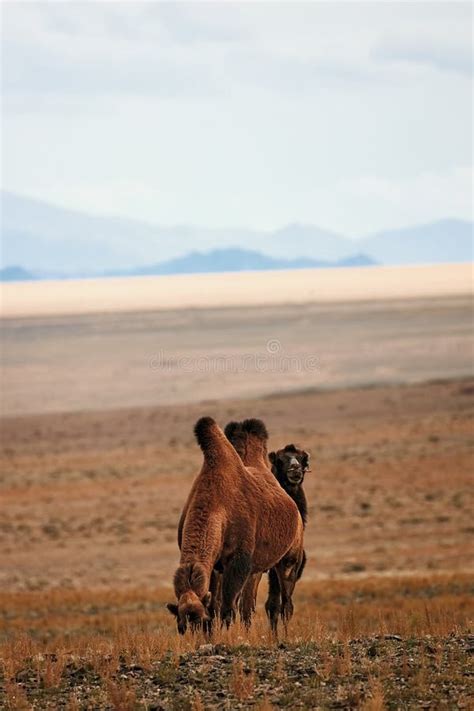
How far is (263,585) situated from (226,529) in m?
13.6

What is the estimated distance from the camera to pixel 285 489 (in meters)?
11.8

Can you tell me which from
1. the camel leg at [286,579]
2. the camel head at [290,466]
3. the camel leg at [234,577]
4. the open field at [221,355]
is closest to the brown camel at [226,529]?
the camel leg at [234,577]

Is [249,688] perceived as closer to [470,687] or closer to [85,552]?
[470,687]

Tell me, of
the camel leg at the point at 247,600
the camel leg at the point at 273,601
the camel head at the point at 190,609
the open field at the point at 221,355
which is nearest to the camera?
the camel head at the point at 190,609

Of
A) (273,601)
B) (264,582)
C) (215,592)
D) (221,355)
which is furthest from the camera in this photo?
(221,355)

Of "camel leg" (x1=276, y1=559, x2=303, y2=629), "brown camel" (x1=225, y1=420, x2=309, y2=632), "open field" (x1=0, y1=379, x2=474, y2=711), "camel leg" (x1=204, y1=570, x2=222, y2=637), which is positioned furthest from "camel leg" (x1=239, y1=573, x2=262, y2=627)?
"camel leg" (x1=204, y1=570, x2=222, y2=637)

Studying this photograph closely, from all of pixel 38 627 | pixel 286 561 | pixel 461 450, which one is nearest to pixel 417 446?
pixel 461 450

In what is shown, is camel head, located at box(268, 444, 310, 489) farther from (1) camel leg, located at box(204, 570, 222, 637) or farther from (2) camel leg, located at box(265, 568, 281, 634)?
(1) camel leg, located at box(204, 570, 222, 637)

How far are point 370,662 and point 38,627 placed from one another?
12453mm

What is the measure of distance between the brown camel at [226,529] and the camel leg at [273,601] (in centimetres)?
46

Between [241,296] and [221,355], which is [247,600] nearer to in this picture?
[221,355]

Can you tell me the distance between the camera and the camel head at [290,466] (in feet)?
38.0

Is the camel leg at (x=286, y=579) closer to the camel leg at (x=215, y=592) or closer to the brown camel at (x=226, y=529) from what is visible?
the brown camel at (x=226, y=529)

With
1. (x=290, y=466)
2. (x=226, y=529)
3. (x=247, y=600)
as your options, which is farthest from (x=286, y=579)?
(x=226, y=529)
